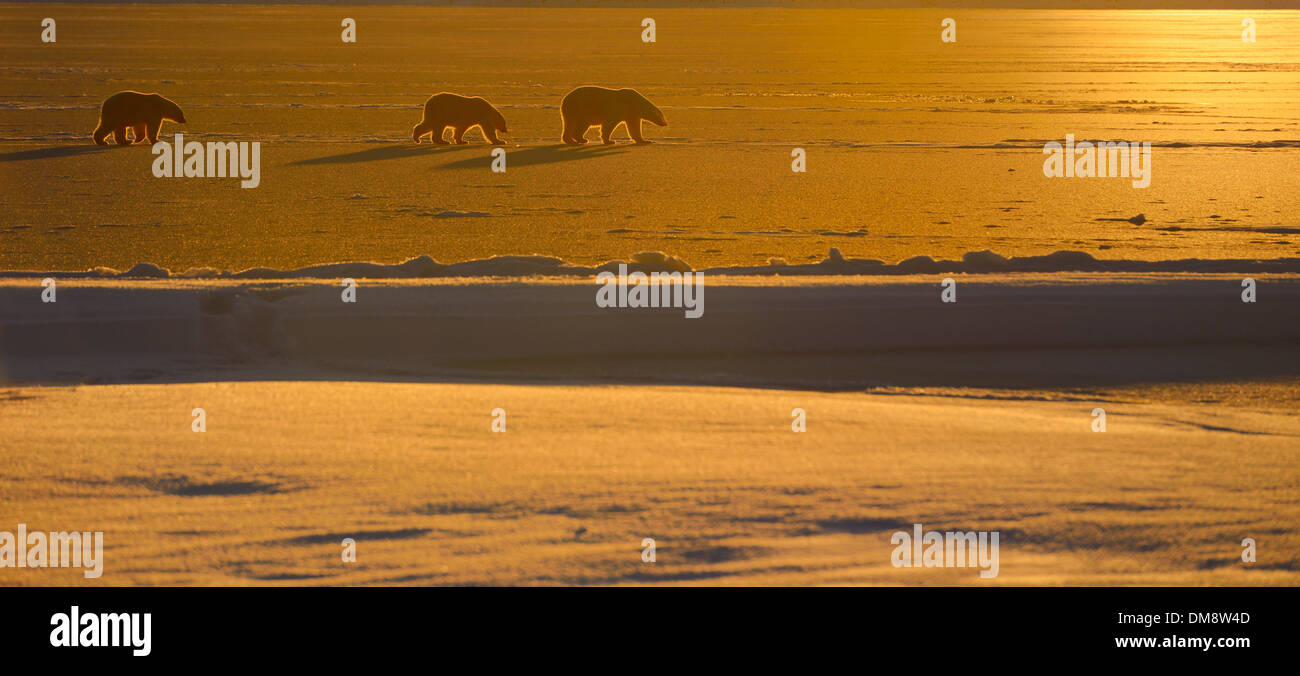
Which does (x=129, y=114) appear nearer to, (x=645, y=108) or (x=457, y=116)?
(x=457, y=116)

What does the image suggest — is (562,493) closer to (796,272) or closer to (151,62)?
(796,272)

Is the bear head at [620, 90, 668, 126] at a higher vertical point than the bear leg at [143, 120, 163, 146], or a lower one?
higher

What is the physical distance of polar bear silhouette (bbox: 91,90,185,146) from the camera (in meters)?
14.6

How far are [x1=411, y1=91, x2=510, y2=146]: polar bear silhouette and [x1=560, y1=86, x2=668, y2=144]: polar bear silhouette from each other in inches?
30.6

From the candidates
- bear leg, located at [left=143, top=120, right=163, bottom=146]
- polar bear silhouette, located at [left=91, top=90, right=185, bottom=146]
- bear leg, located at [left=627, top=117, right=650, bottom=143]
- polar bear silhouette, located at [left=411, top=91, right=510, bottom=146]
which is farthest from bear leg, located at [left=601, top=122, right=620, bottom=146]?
bear leg, located at [left=143, top=120, right=163, bottom=146]

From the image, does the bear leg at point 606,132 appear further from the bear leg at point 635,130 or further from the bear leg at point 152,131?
the bear leg at point 152,131

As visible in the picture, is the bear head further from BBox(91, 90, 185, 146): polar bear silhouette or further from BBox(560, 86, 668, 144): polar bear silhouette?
BBox(91, 90, 185, 146): polar bear silhouette

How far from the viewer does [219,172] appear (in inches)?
501

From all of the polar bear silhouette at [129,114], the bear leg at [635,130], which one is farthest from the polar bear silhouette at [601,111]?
the polar bear silhouette at [129,114]

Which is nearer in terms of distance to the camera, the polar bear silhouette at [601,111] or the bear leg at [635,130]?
the polar bear silhouette at [601,111]

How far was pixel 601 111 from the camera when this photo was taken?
1509 cm

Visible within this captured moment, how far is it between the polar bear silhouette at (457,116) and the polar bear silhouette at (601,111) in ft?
2.55

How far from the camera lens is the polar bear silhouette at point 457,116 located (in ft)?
49.9

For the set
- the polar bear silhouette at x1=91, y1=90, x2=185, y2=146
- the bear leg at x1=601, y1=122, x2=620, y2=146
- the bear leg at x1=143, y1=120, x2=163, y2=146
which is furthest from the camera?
the bear leg at x1=601, y1=122, x2=620, y2=146
